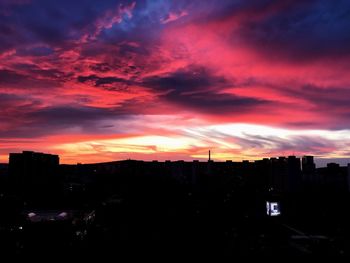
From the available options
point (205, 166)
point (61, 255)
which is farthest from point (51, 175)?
point (61, 255)

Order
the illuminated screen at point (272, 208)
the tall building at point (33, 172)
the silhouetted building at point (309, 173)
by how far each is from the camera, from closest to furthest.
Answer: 1. the illuminated screen at point (272, 208)
2. the tall building at point (33, 172)
3. the silhouetted building at point (309, 173)

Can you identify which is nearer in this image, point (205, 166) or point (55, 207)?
point (55, 207)

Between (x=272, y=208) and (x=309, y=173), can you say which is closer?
(x=272, y=208)

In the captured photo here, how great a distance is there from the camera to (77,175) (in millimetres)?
121438

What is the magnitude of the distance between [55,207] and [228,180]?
3495 cm

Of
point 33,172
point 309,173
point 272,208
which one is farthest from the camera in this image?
point 309,173

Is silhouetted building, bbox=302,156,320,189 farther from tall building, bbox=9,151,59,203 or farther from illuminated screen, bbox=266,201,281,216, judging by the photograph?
tall building, bbox=9,151,59,203

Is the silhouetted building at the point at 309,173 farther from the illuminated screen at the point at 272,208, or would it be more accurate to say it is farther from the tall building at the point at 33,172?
the tall building at the point at 33,172

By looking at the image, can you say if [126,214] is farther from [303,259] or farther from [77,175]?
[77,175]

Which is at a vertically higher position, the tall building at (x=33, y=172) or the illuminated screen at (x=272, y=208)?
the tall building at (x=33, y=172)

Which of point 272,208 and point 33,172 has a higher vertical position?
point 33,172

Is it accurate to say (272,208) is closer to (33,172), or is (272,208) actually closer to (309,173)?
(33,172)

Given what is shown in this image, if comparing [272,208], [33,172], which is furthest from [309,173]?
[33,172]

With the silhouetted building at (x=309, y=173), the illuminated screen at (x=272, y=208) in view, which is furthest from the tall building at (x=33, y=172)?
the silhouetted building at (x=309, y=173)
